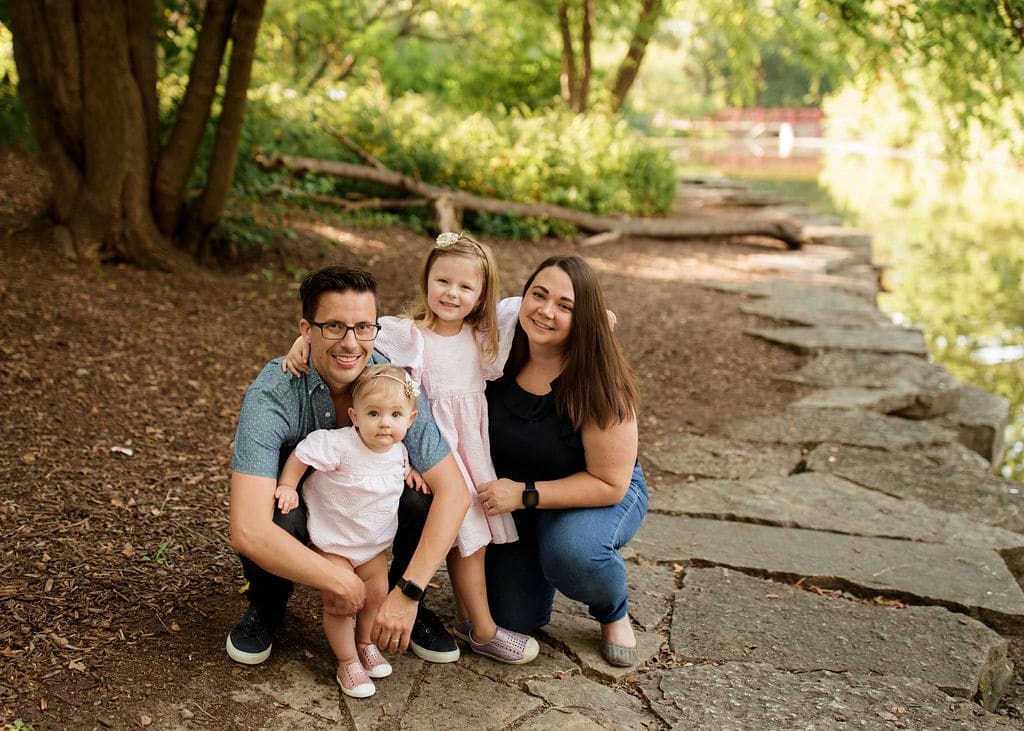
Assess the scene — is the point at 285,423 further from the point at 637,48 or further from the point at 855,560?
the point at 637,48

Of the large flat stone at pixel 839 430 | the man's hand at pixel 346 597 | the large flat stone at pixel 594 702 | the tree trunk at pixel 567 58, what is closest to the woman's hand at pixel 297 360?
the man's hand at pixel 346 597

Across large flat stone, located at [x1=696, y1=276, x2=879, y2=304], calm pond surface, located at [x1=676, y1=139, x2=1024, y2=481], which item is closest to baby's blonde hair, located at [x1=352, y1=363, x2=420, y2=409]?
calm pond surface, located at [x1=676, y1=139, x2=1024, y2=481]

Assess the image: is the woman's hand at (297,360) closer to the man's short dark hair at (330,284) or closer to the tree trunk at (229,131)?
the man's short dark hair at (330,284)

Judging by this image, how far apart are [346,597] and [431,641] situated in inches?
18.1

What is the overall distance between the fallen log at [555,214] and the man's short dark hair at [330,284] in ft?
17.3

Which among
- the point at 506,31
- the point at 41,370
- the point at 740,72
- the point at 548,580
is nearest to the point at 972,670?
the point at 548,580

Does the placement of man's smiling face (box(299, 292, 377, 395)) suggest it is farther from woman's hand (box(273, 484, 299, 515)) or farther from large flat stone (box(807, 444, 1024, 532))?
large flat stone (box(807, 444, 1024, 532))

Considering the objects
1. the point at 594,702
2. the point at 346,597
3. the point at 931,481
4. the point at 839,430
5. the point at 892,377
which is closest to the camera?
the point at 346,597

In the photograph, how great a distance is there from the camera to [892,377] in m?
6.12

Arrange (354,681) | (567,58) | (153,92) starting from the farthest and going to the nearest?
(567,58) → (153,92) → (354,681)

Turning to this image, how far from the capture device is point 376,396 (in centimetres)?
239

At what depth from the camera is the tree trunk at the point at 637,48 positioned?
509 inches

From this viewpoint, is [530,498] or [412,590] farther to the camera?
[530,498]

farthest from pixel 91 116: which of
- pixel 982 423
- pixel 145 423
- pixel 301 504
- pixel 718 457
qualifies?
pixel 982 423
